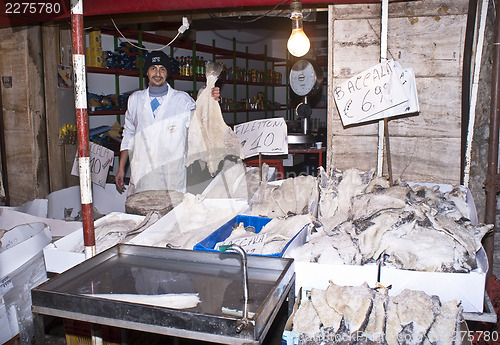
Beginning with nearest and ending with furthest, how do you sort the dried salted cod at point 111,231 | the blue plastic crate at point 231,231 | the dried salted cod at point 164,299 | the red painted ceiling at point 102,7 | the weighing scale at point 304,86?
the dried salted cod at point 164,299, the blue plastic crate at point 231,231, the dried salted cod at point 111,231, the red painted ceiling at point 102,7, the weighing scale at point 304,86

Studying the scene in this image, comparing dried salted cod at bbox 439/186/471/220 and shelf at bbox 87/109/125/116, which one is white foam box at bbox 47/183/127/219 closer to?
shelf at bbox 87/109/125/116

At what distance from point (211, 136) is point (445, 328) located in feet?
7.92

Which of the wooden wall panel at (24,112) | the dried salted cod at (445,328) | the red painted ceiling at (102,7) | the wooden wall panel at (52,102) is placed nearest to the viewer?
the dried salted cod at (445,328)

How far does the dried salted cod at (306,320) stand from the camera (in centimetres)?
Answer: 169

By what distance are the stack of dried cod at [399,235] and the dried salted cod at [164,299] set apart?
74cm

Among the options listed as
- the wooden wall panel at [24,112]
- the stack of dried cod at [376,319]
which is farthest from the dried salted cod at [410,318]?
the wooden wall panel at [24,112]

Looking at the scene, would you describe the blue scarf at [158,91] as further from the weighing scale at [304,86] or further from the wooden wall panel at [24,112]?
the weighing scale at [304,86]

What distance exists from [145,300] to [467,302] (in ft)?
4.73

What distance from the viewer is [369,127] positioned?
345cm

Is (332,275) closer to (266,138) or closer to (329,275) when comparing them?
(329,275)

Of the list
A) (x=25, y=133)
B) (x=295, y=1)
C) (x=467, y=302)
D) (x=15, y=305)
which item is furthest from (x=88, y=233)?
(x=25, y=133)

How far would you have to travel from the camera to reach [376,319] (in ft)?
5.50

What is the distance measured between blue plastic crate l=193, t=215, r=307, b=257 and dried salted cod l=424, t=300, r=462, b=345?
2.43ft

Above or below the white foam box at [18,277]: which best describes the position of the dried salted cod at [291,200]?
above
